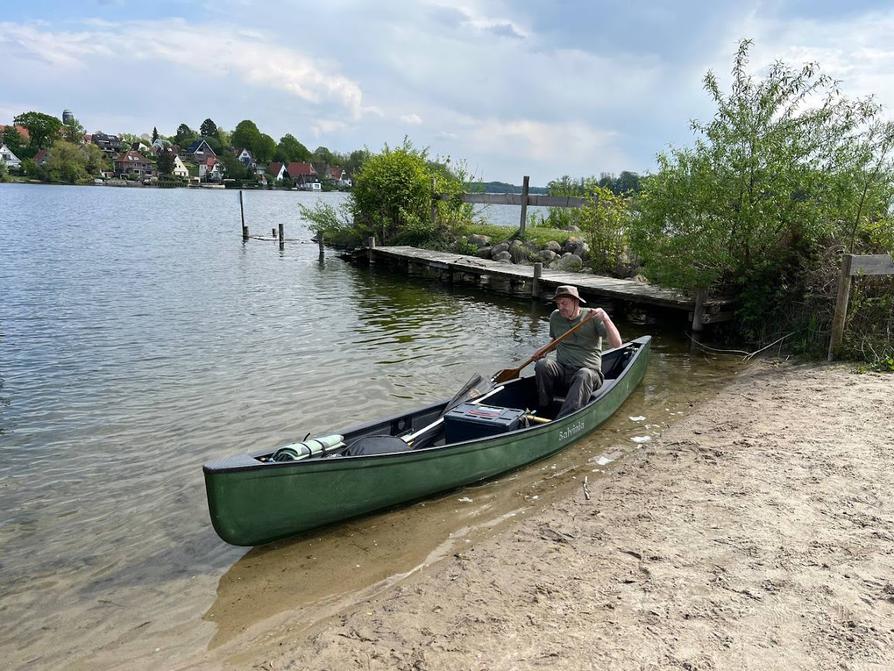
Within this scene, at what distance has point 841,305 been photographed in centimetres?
1000

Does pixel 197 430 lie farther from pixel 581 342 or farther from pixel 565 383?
pixel 581 342

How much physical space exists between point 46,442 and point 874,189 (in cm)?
1305

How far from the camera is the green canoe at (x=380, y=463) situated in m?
4.79

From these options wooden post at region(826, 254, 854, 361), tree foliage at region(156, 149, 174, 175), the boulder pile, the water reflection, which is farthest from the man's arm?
tree foliage at region(156, 149, 174, 175)

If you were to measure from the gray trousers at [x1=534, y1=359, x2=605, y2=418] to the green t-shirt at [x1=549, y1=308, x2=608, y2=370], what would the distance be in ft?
0.33

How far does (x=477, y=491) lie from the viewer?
6.35 metres

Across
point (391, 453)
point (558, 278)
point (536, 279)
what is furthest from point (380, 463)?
point (558, 278)

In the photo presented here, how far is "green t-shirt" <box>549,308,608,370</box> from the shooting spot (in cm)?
788

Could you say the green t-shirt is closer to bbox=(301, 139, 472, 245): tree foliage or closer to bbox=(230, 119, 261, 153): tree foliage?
bbox=(301, 139, 472, 245): tree foliage

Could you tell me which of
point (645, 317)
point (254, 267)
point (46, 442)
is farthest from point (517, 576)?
point (254, 267)

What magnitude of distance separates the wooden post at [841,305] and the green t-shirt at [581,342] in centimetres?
477

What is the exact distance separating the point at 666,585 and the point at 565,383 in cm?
396

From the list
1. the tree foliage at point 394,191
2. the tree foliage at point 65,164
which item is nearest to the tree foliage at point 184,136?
the tree foliage at point 65,164

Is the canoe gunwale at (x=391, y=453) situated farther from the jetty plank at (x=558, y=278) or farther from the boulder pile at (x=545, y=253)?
the boulder pile at (x=545, y=253)
